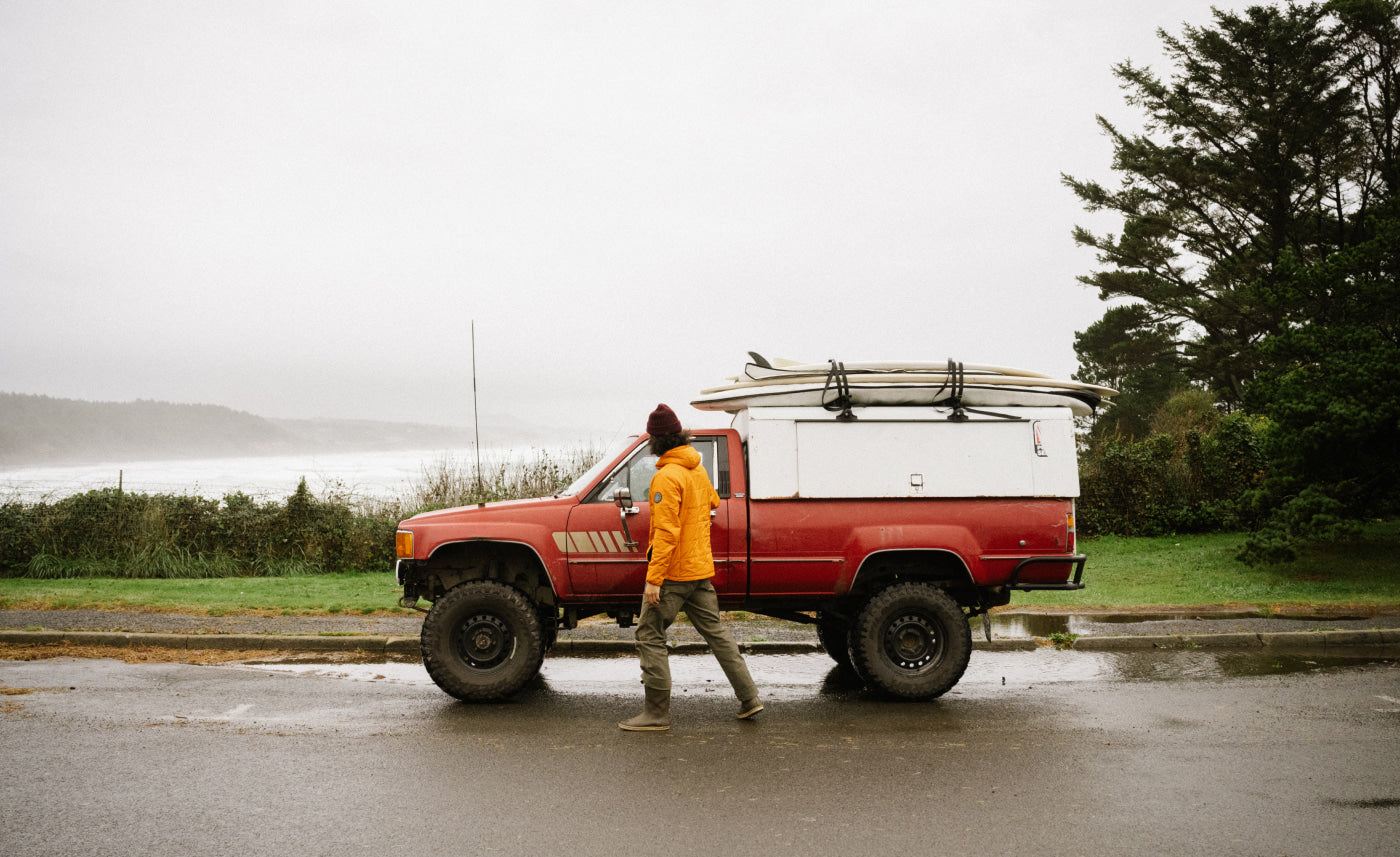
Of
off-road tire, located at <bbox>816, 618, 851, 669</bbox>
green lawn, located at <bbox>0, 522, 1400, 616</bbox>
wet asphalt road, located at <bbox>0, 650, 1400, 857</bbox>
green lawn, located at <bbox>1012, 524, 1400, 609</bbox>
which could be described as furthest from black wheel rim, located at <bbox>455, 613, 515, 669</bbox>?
green lawn, located at <bbox>1012, 524, 1400, 609</bbox>

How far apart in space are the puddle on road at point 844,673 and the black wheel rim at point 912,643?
1.95 feet

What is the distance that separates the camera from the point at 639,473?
746cm

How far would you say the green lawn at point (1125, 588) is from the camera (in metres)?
11.3

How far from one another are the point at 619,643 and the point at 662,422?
11.6ft

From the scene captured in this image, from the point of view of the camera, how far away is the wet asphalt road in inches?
172

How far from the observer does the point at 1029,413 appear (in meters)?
7.53

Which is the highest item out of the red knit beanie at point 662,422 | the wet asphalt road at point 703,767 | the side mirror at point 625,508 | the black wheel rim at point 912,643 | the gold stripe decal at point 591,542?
the red knit beanie at point 662,422

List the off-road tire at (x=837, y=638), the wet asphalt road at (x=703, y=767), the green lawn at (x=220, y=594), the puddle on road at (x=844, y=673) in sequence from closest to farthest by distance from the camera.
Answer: the wet asphalt road at (x=703, y=767) → the puddle on road at (x=844, y=673) → the off-road tire at (x=837, y=638) → the green lawn at (x=220, y=594)

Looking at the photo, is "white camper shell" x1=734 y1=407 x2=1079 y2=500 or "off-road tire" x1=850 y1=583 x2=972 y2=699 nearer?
"off-road tire" x1=850 y1=583 x2=972 y2=699

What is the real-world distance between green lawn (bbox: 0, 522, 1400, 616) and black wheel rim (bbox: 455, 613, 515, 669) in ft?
14.5

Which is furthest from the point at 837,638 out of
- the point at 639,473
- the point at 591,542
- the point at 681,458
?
the point at 681,458

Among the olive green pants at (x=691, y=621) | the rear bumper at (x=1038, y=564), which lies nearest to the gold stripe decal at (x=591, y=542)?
the olive green pants at (x=691, y=621)

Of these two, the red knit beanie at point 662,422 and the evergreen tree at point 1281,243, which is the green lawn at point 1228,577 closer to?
the evergreen tree at point 1281,243

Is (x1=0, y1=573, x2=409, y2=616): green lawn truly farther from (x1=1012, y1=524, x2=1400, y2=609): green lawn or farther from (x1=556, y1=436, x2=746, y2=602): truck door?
(x1=1012, y1=524, x2=1400, y2=609): green lawn
